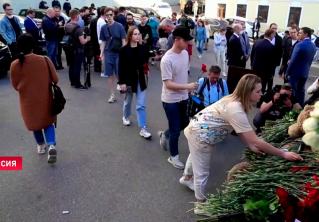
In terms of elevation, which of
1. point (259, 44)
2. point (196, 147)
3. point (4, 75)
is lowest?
point (4, 75)

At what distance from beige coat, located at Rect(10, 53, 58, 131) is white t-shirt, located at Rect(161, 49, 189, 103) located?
1.49m

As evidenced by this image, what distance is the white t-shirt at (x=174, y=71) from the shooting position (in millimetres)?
4336

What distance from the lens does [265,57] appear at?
735 cm

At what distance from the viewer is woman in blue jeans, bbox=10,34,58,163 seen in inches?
172

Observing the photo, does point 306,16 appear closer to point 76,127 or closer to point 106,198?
point 76,127

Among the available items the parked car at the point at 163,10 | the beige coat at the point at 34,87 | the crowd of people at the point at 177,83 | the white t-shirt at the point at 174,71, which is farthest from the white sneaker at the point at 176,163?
the parked car at the point at 163,10

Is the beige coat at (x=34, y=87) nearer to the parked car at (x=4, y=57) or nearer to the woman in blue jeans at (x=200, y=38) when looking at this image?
the parked car at (x=4, y=57)

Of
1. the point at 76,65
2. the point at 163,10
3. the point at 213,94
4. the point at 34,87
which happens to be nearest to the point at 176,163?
the point at 213,94

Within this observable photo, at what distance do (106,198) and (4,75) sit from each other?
7.39 meters

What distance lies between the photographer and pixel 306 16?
84.8 ft

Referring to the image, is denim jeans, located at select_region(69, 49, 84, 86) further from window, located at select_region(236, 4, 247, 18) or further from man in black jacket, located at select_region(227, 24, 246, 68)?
window, located at select_region(236, 4, 247, 18)

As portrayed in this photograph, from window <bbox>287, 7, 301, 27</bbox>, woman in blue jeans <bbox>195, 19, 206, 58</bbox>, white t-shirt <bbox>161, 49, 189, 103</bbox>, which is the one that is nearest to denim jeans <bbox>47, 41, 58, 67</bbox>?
woman in blue jeans <bbox>195, 19, 206, 58</bbox>

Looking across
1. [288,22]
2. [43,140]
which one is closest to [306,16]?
[288,22]

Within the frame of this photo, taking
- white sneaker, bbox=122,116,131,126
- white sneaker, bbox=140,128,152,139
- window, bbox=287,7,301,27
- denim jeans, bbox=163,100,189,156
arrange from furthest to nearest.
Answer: window, bbox=287,7,301,27
white sneaker, bbox=122,116,131,126
white sneaker, bbox=140,128,152,139
denim jeans, bbox=163,100,189,156
